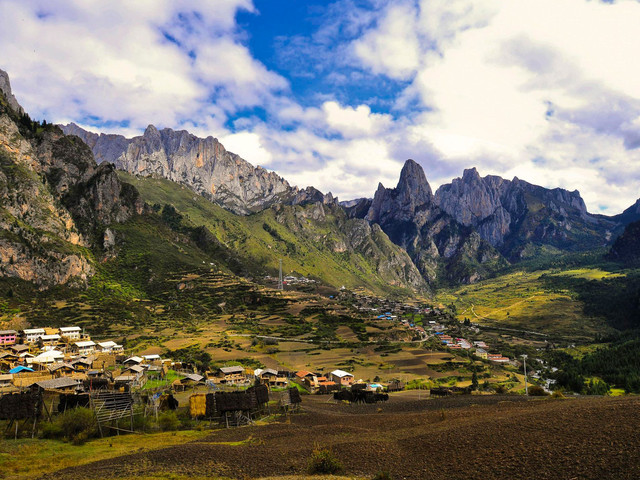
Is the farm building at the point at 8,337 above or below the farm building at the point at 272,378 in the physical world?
above

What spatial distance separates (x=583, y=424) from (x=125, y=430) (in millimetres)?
31178

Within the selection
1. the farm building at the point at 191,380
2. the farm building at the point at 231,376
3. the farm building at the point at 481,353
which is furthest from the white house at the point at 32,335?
the farm building at the point at 481,353

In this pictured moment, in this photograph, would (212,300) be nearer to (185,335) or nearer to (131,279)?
(131,279)

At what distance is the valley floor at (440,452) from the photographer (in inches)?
595

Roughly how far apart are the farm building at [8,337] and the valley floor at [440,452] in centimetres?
7138

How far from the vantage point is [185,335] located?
104m

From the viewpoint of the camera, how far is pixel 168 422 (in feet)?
108

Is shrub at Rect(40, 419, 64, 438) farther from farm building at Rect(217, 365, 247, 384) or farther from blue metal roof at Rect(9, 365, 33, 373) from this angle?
blue metal roof at Rect(9, 365, 33, 373)

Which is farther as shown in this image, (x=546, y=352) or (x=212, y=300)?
(x=212, y=300)

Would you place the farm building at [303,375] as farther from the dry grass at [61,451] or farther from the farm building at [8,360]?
the farm building at [8,360]

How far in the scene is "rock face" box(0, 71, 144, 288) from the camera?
410ft

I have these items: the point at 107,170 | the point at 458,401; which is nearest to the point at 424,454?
the point at 458,401

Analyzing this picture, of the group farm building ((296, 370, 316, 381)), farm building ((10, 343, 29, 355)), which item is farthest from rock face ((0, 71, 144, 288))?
farm building ((296, 370, 316, 381))

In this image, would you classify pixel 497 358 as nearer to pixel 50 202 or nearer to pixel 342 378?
pixel 342 378
